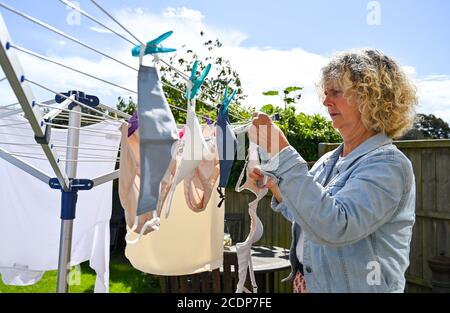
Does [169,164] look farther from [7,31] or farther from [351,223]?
[351,223]

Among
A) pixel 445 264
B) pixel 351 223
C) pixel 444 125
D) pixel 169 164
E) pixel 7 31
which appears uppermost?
pixel 444 125

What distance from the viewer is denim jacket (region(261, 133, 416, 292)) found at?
100 centimetres

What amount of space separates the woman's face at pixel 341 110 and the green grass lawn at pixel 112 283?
3471 mm

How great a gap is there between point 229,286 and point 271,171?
1.89 meters

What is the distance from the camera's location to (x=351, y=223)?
3.26ft

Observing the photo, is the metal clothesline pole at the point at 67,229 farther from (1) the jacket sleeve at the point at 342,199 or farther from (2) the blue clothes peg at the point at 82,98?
(1) the jacket sleeve at the point at 342,199

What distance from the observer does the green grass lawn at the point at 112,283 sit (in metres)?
4.09

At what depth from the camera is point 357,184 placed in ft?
3.41

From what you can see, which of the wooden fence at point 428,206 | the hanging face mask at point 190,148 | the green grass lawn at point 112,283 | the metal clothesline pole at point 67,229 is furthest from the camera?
the green grass lawn at point 112,283

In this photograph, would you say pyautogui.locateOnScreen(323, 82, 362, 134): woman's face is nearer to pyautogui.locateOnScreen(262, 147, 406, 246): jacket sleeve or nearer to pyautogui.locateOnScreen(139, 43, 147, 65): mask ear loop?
pyautogui.locateOnScreen(262, 147, 406, 246): jacket sleeve

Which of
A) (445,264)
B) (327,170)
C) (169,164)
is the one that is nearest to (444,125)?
(445,264)

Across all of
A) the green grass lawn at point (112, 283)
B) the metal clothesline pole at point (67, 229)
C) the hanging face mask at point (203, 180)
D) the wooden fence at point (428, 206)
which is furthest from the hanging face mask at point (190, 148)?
the green grass lawn at point (112, 283)

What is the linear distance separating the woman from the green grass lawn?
11.1 ft

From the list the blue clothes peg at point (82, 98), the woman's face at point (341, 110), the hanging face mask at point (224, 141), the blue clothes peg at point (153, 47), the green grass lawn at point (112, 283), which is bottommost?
the green grass lawn at point (112, 283)
